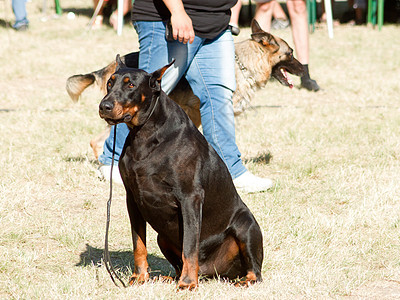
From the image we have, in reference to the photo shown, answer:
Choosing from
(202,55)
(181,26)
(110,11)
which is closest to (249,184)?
(202,55)

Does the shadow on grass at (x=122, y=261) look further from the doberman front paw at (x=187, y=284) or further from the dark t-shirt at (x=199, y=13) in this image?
the dark t-shirt at (x=199, y=13)

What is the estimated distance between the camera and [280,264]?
11.9 feet

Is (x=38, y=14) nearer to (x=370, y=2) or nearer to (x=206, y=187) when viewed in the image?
(x=370, y=2)

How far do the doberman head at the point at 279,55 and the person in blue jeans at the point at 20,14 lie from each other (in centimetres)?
817

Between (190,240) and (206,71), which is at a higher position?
(206,71)

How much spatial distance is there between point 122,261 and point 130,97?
4.07 feet

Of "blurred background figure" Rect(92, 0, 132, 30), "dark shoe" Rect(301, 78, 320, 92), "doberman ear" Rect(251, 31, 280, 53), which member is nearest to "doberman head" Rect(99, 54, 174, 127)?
"doberman ear" Rect(251, 31, 280, 53)

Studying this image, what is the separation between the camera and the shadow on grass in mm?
3551

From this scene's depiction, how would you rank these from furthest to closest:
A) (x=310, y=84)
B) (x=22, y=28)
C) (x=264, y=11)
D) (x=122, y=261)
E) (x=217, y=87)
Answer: (x=22, y=28), (x=310, y=84), (x=264, y=11), (x=217, y=87), (x=122, y=261)

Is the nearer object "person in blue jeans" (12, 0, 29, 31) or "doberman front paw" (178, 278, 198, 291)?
"doberman front paw" (178, 278, 198, 291)

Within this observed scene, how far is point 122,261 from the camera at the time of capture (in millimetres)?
3691

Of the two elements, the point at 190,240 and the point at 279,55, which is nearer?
the point at 190,240

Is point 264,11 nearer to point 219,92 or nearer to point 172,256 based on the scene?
point 219,92

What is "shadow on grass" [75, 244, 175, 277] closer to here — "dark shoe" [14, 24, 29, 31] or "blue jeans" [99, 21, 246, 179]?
"blue jeans" [99, 21, 246, 179]
